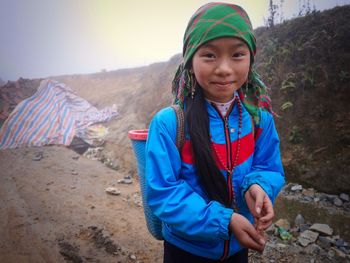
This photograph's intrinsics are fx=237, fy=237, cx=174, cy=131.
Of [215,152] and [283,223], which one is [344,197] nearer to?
[283,223]

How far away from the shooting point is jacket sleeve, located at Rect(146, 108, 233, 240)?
114 centimetres

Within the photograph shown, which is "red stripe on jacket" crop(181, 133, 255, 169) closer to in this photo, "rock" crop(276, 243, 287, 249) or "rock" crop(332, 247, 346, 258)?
"rock" crop(276, 243, 287, 249)

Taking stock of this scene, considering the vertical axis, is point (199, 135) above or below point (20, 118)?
above

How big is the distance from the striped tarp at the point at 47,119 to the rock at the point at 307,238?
7.64m

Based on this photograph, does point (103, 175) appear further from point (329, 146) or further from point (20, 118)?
point (329, 146)

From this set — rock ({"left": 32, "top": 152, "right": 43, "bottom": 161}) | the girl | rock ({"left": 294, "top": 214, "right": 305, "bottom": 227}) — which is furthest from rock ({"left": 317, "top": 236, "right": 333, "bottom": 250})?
rock ({"left": 32, "top": 152, "right": 43, "bottom": 161})

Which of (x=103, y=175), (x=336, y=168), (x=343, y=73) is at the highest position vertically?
(x=343, y=73)

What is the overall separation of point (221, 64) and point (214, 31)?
0.54 ft

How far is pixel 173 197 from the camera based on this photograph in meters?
1.17

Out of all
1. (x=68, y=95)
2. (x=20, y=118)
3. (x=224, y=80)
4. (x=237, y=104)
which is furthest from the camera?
(x=68, y=95)

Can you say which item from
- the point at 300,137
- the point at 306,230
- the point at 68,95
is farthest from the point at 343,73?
the point at 68,95

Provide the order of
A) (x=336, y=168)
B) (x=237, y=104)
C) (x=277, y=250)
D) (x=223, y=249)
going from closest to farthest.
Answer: (x=223, y=249), (x=237, y=104), (x=277, y=250), (x=336, y=168)

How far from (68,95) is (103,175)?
254 inches

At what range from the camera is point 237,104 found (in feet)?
4.86
